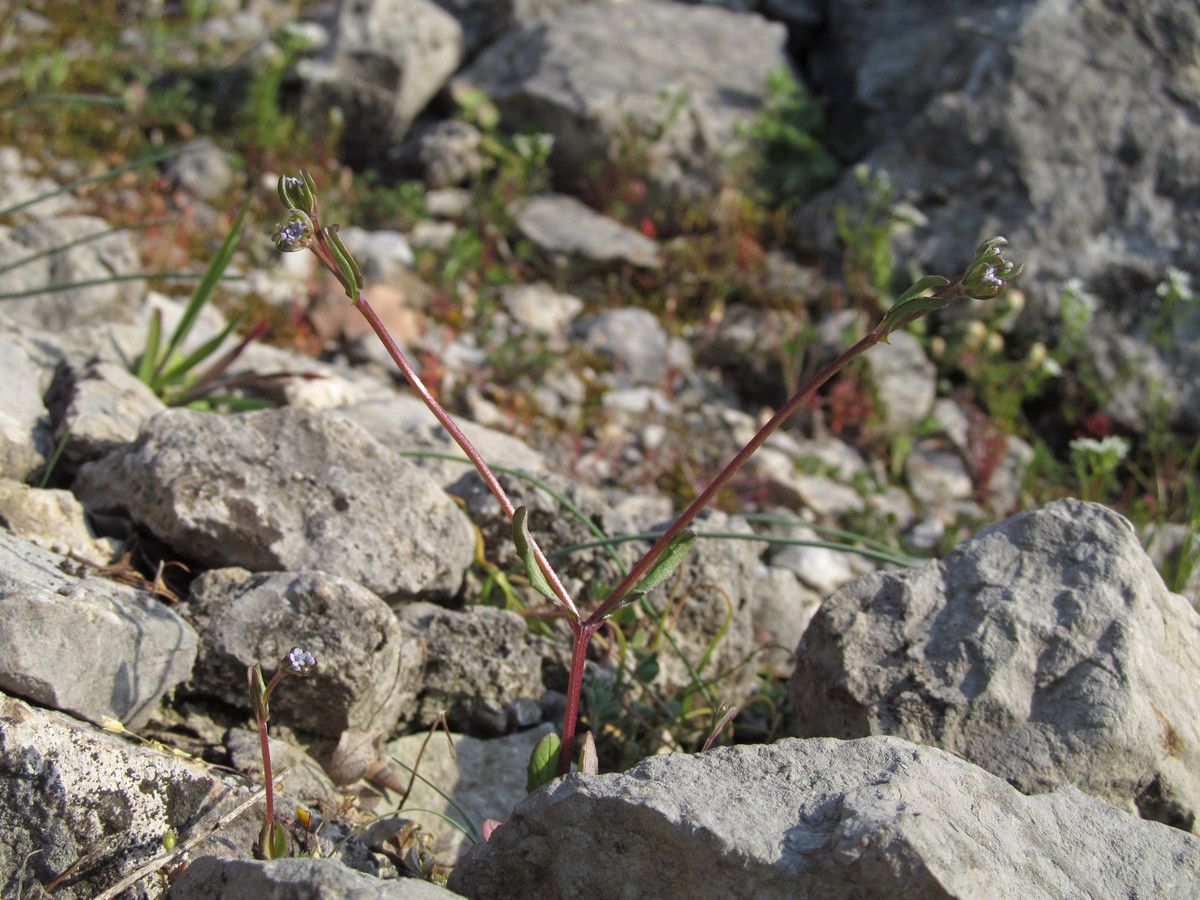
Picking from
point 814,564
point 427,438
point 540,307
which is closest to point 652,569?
point 427,438

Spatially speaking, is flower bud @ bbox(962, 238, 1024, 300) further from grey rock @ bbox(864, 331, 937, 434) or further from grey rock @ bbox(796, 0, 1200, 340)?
grey rock @ bbox(796, 0, 1200, 340)

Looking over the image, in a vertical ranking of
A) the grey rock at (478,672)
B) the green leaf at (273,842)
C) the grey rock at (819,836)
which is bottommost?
the grey rock at (478,672)

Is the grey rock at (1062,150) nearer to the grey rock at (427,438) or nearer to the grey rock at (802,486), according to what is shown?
the grey rock at (802,486)

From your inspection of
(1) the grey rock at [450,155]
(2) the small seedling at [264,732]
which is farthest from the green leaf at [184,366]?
(1) the grey rock at [450,155]

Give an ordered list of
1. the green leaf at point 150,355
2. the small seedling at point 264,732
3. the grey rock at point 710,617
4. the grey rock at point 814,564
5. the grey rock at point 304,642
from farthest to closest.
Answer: the grey rock at point 814,564 → the green leaf at point 150,355 → the grey rock at point 710,617 → the grey rock at point 304,642 → the small seedling at point 264,732

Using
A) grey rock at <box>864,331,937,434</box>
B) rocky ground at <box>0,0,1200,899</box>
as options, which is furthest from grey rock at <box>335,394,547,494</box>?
grey rock at <box>864,331,937,434</box>
